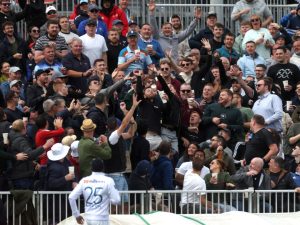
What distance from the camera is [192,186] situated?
25.7 m

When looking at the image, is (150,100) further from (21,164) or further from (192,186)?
(21,164)

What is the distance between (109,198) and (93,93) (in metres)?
4.84

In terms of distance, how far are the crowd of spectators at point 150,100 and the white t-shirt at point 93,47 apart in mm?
20

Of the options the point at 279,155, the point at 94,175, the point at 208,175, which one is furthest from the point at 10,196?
the point at 279,155

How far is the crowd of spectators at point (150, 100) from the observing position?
25562 millimetres

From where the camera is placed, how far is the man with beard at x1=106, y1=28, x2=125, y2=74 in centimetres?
3098

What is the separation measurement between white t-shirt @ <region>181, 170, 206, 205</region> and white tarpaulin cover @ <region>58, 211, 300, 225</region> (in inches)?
28.1

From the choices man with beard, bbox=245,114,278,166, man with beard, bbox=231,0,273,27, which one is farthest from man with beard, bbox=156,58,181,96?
man with beard, bbox=231,0,273,27

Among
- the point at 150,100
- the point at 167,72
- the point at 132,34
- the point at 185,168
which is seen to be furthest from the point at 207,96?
the point at 185,168

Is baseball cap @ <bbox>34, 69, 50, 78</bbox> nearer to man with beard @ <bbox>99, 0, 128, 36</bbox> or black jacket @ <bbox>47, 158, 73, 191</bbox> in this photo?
black jacket @ <bbox>47, 158, 73, 191</bbox>

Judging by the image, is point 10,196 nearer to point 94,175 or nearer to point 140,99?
point 94,175

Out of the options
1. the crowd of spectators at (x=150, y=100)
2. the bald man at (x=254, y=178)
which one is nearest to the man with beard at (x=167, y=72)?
the crowd of spectators at (x=150, y=100)

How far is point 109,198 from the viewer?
77.2 ft

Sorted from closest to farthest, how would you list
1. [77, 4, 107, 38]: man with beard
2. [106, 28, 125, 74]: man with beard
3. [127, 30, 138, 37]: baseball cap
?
[127, 30, 138, 37]: baseball cap, [106, 28, 125, 74]: man with beard, [77, 4, 107, 38]: man with beard
